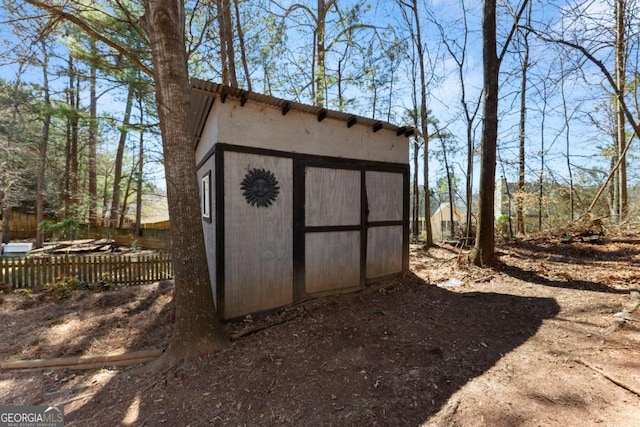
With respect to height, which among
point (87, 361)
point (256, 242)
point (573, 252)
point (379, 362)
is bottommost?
point (87, 361)

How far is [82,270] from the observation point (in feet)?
20.6

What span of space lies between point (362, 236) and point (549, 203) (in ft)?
27.8

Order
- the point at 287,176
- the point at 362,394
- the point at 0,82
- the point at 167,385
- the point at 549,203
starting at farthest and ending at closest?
1. the point at 0,82
2. the point at 549,203
3. the point at 287,176
4. the point at 167,385
5. the point at 362,394

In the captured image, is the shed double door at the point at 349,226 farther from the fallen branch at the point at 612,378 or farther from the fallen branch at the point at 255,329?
the fallen branch at the point at 612,378

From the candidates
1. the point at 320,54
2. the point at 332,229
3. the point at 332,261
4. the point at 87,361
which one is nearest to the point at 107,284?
the point at 87,361

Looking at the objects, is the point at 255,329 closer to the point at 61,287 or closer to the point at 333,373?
the point at 333,373

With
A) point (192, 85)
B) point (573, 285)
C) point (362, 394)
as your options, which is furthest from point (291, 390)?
point (573, 285)

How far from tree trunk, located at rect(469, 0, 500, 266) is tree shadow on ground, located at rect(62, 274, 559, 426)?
1.86 meters

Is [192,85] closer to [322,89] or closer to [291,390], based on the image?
[291,390]

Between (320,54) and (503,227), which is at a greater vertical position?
(320,54)

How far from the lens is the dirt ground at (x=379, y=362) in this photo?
1896 millimetres

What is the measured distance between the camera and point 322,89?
9.55 metres

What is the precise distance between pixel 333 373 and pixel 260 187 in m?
2.31

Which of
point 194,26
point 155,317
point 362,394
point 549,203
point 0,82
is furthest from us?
point 0,82
